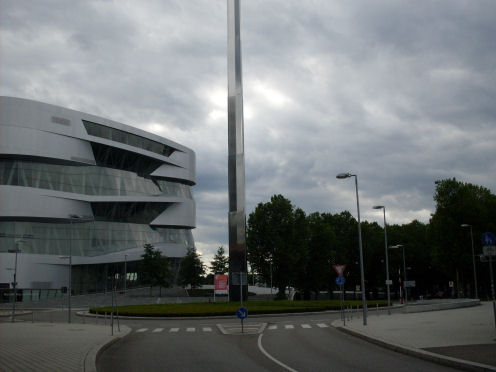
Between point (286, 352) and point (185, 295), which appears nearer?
point (286, 352)

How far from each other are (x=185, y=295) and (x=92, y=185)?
2324 centimetres

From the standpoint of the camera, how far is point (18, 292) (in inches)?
2803

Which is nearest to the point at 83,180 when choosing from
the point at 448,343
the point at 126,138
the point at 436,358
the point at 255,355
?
the point at 126,138

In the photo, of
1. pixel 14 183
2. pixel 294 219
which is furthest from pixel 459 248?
pixel 14 183

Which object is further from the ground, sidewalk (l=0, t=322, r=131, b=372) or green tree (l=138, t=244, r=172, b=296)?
green tree (l=138, t=244, r=172, b=296)

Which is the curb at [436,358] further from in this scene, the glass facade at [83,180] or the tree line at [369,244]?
the glass facade at [83,180]

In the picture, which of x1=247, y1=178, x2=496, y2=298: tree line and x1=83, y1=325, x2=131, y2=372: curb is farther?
x1=247, y1=178, x2=496, y2=298: tree line

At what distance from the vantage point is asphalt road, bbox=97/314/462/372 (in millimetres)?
13078

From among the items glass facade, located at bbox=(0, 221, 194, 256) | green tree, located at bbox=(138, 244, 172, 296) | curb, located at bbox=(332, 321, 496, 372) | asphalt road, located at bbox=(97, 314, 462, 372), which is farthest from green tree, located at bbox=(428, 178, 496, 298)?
glass facade, located at bbox=(0, 221, 194, 256)

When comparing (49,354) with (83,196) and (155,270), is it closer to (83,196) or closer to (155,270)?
(155,270)

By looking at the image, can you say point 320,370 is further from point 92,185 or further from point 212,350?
point 92,185

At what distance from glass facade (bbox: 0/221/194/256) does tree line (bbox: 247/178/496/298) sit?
24.8 meters

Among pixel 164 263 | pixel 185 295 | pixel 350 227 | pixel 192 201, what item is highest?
pixel 192 201

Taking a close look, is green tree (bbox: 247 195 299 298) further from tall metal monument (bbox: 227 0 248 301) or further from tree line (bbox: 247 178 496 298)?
tall metal monument (bbox: 227 0 248 301)
